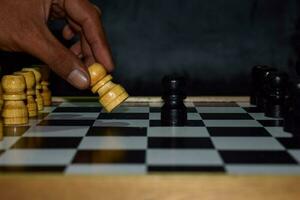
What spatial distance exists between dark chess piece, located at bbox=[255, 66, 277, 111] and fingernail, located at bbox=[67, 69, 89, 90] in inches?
26.0

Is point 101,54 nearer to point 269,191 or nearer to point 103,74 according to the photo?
point 103,74

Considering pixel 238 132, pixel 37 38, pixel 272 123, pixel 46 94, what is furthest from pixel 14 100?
pixel 272 123

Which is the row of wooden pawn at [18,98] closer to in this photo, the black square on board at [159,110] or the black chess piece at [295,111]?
the black square on board at [159,110]

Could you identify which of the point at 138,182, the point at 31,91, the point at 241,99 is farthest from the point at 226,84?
the point at 138,182

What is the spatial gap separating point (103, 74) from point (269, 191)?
0.66 meters

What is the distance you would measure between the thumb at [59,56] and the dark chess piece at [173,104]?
0.28 metres

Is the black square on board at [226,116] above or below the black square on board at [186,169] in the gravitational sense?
above

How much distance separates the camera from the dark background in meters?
2.02

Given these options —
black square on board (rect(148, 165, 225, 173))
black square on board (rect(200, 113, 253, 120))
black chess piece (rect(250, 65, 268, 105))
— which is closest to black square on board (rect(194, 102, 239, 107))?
black chess piece (rect(250, 65, 268, 105))

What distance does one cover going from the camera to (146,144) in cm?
122

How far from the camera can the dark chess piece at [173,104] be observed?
4.81ft

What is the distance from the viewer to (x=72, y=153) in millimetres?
1125

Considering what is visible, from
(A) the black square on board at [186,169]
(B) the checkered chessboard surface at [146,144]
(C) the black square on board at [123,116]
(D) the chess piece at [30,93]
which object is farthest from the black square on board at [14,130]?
(A) the black square on board at [186,169]

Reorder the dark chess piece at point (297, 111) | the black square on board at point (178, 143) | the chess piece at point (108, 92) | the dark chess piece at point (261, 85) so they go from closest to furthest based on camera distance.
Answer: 1. the black square on board at point (178, 143)
2. the dark chess piece at point (297, 111)
3. the chess piece at point (108, 92)
4. the dark chess piece at point (261, 85)
